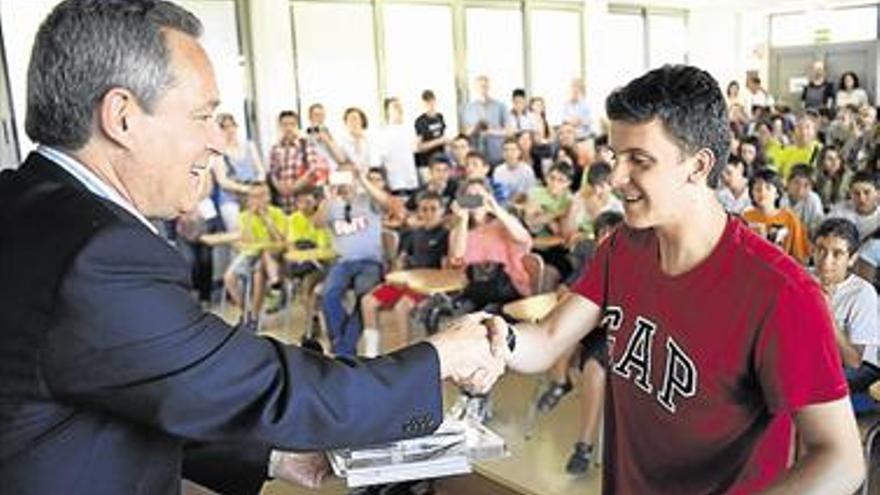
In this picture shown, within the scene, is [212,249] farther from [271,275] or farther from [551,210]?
[551,210]

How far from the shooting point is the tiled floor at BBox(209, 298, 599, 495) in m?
3.58

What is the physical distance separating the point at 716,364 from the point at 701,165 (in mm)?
330

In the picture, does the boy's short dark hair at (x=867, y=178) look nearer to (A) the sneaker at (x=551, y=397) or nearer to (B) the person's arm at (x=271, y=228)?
(A) the sneaker at (x=551, y=397)

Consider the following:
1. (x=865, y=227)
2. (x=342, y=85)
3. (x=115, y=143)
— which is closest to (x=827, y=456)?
(x=115, y=143)

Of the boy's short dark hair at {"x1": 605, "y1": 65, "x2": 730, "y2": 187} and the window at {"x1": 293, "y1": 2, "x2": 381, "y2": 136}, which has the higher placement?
the window at {"x1": 293, "y1": 2, "x2": 381, "y2": 136}

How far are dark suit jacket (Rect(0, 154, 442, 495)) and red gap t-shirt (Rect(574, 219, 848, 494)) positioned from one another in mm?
596

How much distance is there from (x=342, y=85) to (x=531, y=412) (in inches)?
241

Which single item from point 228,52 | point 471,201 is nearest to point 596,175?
point 471,201

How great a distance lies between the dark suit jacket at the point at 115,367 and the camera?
888 mm

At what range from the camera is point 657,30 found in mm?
13992

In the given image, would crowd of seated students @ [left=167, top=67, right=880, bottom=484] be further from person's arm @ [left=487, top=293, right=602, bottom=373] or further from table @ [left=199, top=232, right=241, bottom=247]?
person's arm @ [left=487, top=293, right=602, bottom=373]

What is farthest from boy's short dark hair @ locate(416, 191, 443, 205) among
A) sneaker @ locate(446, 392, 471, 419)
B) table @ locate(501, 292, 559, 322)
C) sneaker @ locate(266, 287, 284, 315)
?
sneaker @ locate(446, 392, 471, 419)

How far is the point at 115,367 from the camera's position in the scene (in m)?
0.90

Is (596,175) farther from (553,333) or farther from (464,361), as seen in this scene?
(464,361)
